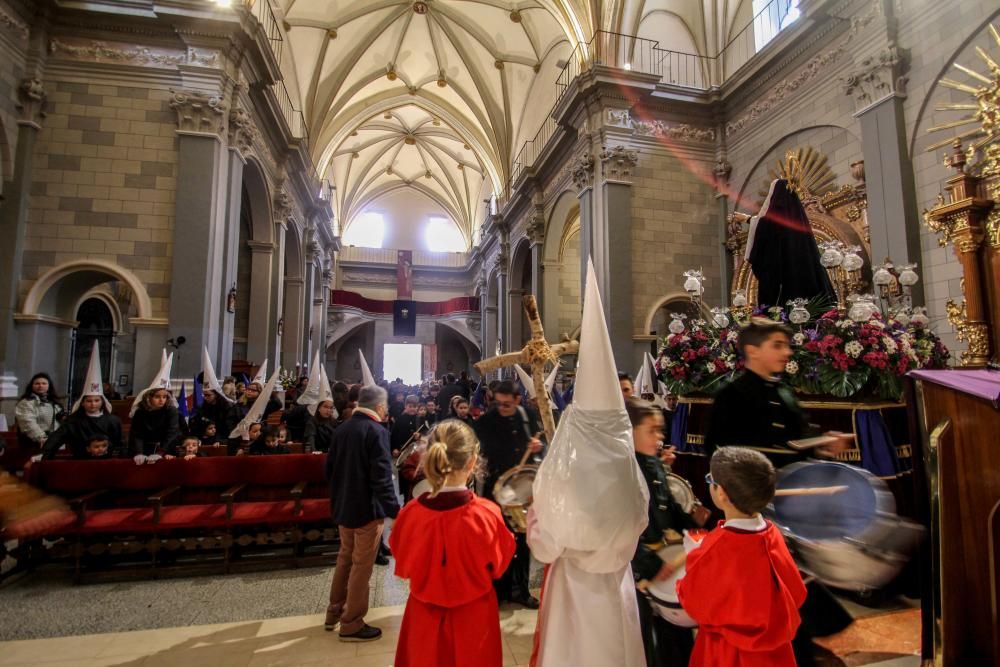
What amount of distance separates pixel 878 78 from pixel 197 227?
10.4 metres

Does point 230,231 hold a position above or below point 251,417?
above

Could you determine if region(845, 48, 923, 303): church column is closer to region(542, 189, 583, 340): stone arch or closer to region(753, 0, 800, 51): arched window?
region(753, 0, 800, 51): arched window

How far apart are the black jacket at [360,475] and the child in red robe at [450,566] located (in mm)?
1020

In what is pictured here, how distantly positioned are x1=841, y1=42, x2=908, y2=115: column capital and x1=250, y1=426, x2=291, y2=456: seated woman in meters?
8.83

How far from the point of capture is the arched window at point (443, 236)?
28.6 meters

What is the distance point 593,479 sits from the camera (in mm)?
1729

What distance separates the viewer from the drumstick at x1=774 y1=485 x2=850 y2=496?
2.12 m

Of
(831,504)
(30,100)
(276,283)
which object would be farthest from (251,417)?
(276,283)

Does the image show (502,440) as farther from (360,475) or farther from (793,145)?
(793,145)

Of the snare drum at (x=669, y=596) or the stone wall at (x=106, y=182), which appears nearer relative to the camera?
the snare drum at (x=669, y=596)

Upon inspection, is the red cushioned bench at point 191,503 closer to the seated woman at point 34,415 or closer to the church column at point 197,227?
the seated woman at point 34,415

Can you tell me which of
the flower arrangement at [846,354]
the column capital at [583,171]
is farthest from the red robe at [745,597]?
the column capital at [583,171]

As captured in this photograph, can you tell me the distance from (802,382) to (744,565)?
2.79 metres

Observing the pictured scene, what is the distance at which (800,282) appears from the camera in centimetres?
470
